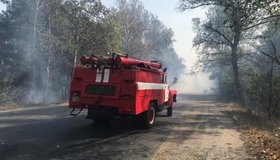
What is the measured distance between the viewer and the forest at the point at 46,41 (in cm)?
3045

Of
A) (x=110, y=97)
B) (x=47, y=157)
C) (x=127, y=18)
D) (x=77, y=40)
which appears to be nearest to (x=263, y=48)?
(x=127, y=18)

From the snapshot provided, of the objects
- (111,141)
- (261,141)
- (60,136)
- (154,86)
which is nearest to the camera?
(111,141)

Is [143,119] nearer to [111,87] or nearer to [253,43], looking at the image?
[111,87]

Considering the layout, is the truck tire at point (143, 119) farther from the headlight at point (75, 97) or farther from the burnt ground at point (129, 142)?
the headlight at point (75, 97)

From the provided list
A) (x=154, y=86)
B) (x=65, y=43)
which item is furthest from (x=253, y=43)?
(x=154, y=86)

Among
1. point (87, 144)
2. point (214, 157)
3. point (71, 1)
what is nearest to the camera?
point (214, 157)

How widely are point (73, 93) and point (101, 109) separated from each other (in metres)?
Answer: 1.21

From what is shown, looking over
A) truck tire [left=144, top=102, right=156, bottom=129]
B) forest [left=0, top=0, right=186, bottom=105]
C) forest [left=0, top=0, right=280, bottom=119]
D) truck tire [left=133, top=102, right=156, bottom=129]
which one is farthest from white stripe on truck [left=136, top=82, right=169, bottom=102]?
forest [left=0, top=0, right=186, bottom=105]

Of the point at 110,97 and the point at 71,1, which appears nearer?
the point at 110,97

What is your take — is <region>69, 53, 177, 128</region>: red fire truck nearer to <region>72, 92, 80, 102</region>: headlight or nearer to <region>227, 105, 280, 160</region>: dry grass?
<region>72, 92, 80, 102</region>: headlight

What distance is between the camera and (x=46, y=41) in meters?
31.5

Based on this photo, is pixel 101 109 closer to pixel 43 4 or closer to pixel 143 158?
pixel 143 158

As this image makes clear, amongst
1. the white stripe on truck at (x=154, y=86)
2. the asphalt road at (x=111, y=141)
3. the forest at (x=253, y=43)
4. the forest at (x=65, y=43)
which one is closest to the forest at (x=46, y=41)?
the forest at (x=65, y=43)

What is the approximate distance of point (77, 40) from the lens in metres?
30.3
